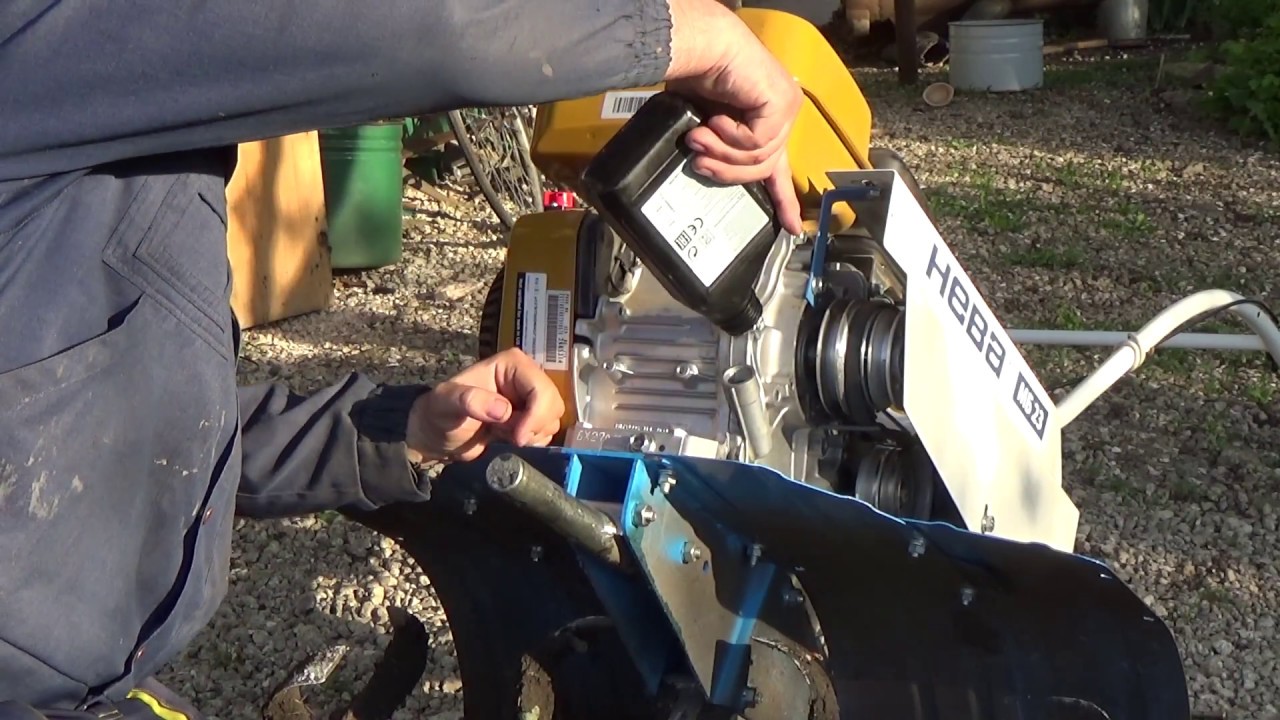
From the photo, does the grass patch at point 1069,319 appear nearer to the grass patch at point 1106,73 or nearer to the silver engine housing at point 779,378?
the silver engine housing at point 779,378

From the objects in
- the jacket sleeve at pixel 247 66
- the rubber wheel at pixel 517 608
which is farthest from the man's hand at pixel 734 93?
the rubber wheel at pixel 517 608

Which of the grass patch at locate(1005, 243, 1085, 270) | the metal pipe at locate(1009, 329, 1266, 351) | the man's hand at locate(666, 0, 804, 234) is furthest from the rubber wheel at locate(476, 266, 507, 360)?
the grass patch at locate(1005, 243, 1085, 270)

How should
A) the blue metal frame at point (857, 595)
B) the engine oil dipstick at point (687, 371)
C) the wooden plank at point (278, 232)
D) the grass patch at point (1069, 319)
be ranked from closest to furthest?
the blue metal frame at point (857, 595), the engine oil dipstick at point (687, 371), the grass patch at point (1069, 319), the wooden plank at point (278, 232)

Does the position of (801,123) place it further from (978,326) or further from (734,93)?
(734,93)

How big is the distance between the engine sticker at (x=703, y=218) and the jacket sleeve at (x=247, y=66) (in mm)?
511

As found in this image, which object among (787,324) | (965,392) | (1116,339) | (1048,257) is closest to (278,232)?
(1048,257)

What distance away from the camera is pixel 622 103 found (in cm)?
206

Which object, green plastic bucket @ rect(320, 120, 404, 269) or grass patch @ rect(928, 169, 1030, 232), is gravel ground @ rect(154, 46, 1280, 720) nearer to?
grass patch @ rect(928, 169, 1030, 232)

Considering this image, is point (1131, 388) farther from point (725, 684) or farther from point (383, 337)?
point (725, 684)

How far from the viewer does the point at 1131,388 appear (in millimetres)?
4258

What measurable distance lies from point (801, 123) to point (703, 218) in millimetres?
390

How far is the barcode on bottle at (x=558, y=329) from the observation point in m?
2.07

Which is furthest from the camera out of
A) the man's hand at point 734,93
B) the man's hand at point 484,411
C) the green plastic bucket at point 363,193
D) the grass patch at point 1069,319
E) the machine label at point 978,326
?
the green plastic bucket at point 363,193

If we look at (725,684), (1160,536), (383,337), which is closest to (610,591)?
(725,684)
